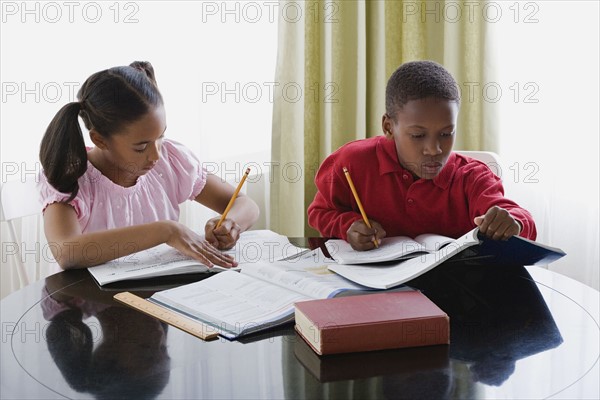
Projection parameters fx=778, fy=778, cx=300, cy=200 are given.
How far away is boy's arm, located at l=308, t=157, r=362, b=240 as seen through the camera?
5.82ft

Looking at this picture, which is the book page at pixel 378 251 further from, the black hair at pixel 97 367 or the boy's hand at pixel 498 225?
the black hair at pixel 97 367

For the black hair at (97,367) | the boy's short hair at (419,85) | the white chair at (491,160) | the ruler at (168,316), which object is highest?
the boy's short hair at (419,85)

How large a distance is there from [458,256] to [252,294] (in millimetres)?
425

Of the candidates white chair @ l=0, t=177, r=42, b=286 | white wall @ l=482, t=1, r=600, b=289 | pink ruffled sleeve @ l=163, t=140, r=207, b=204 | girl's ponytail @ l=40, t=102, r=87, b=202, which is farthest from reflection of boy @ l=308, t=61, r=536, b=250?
white wall @ l=482, t=1, r=600, b=289

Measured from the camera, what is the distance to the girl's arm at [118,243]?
1549 millimetres

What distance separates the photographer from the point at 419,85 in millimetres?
1689

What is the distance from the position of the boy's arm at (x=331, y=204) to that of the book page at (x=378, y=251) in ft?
0.34

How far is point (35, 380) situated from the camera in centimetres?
100

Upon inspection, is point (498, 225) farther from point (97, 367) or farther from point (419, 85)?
point (97, 367)

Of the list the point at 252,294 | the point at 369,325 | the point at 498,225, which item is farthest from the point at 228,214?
the point at 369,325

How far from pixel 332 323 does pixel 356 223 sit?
583 millimetres

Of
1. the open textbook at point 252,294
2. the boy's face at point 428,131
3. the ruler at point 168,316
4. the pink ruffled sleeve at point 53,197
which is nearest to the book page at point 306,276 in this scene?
the open textbook at point 252,294

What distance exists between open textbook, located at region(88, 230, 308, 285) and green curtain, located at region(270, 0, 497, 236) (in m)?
0.89

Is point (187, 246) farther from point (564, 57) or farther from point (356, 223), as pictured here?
point (564, 57)
